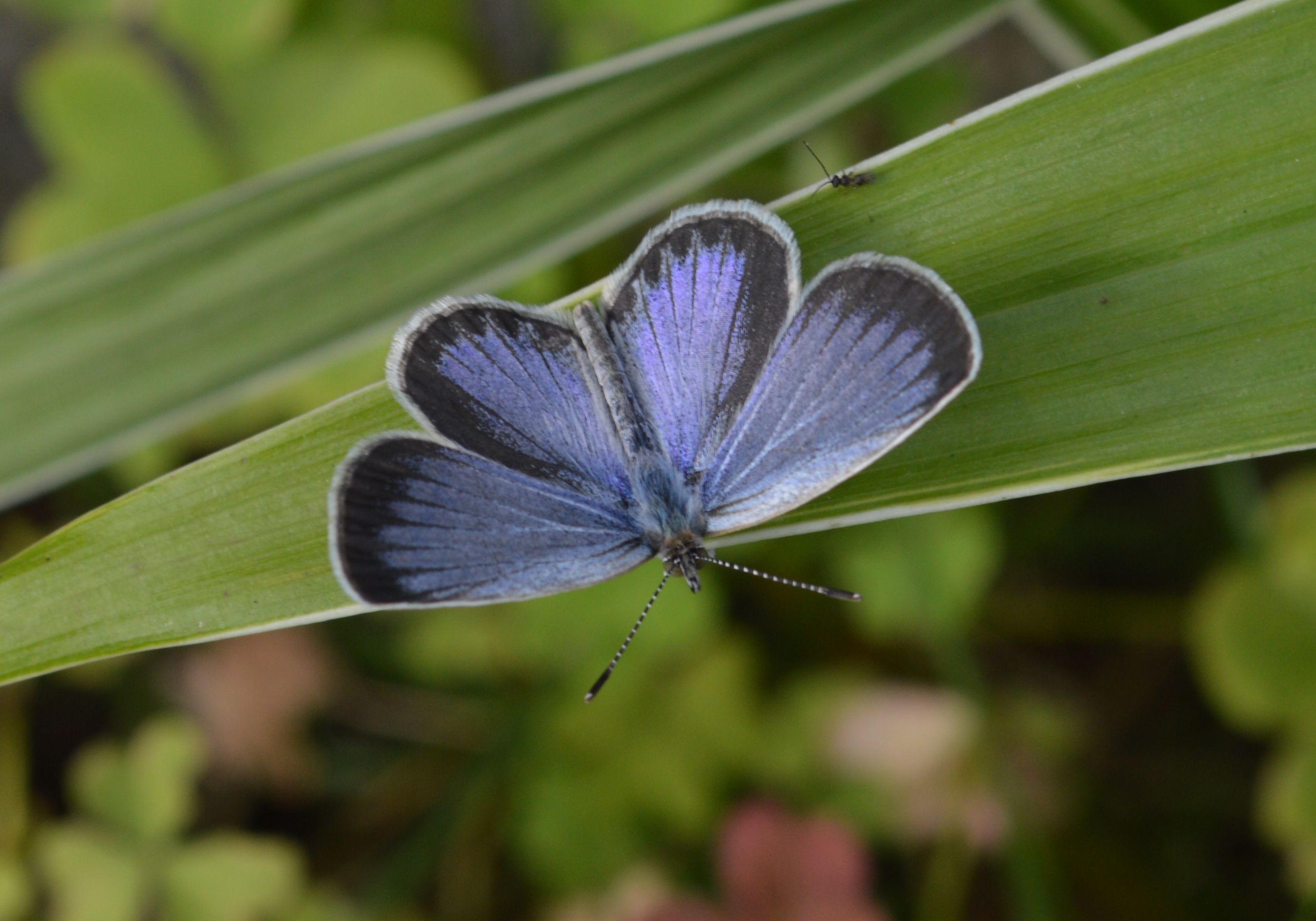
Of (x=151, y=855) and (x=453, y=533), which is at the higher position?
(x=453, y=533)

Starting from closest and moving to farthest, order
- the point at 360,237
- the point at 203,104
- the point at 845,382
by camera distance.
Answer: the point at 845,382, the point at 360,237, the point at 203,104

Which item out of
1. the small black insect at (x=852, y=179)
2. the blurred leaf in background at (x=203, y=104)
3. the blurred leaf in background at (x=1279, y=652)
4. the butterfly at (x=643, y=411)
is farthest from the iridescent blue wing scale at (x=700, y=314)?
the blurred leaf in background at (x=1279, y=652)

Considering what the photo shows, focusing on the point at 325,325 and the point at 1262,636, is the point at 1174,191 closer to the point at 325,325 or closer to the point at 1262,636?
the point at 1262,636

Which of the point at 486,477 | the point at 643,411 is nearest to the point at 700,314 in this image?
the point at 643,411

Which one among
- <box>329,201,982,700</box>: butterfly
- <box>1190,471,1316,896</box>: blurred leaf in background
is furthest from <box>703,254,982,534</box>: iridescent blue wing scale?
<box>1190,471,1316,896</box>: blurred leaf in background

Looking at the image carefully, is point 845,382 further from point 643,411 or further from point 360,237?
point 360,237

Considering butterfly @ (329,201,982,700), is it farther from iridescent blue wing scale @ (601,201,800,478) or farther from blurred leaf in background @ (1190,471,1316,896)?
blurred leaf in background @ (1190,471,1316,896)

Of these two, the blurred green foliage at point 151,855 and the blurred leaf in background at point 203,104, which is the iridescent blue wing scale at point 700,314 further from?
the blurred green foliage at point 151,855
